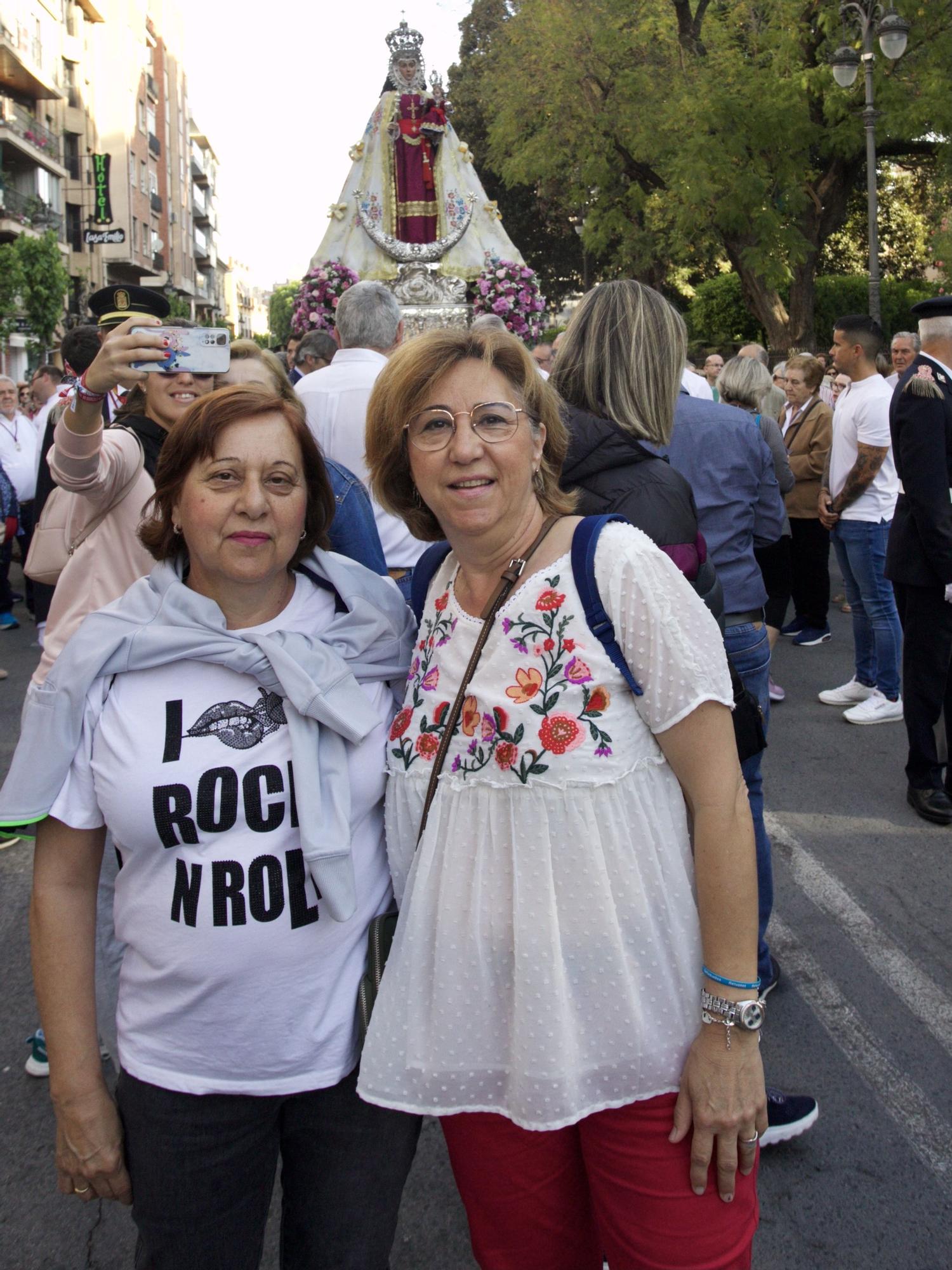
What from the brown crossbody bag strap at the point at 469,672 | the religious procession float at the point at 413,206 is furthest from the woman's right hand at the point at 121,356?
the religious procession float at the point at 413,206

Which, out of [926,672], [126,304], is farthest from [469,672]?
[926,672]

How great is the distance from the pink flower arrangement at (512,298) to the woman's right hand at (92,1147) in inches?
420

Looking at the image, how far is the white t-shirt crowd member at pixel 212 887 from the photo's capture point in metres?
1.77

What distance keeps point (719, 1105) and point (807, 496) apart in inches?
283

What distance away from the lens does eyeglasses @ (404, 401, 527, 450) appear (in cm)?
190

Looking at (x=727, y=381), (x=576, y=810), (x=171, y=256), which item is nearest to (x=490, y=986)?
(x=576, y=810)

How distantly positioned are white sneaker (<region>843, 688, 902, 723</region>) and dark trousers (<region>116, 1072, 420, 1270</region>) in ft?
17.3

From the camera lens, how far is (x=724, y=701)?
1.72m

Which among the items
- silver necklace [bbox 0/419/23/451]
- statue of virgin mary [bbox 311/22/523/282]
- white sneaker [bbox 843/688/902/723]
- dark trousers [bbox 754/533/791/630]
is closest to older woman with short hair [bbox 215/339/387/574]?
white sneaker [bbox 843/688/902/723]

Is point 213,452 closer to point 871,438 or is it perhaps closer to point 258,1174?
point 258,1174

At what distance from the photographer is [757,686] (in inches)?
140

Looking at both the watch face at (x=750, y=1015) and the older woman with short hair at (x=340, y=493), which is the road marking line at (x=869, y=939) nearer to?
the watch face at (x=750, y=1015)

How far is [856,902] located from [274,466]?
3.33 meters

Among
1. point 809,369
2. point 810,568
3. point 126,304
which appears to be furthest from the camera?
point 810,568
